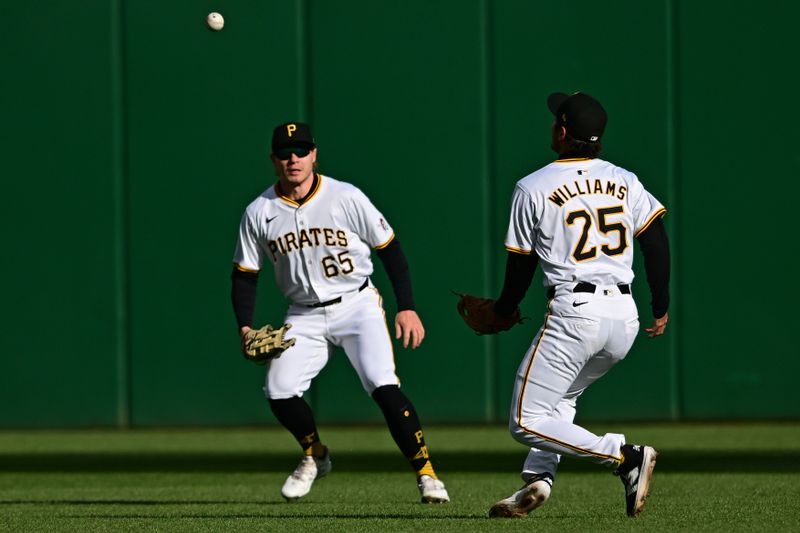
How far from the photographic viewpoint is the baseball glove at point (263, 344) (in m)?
6.89

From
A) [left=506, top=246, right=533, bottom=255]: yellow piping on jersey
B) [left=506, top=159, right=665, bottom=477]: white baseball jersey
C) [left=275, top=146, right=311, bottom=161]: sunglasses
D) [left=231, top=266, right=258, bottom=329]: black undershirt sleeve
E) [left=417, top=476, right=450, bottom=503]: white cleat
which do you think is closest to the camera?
[left=506, top=159, right=665, bottom=477]: white baseball jersey

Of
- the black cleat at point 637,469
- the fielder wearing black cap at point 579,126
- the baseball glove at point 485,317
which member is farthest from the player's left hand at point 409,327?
the black cleat at point 637,469

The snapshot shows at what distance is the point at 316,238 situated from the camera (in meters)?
7.09

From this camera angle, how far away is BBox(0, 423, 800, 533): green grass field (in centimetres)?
593

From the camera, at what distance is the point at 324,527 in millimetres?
5773

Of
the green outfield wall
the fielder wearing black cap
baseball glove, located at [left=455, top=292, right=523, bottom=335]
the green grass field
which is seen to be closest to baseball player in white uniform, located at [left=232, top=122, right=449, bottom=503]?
the green grass field

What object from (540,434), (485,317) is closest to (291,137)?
(485,317)

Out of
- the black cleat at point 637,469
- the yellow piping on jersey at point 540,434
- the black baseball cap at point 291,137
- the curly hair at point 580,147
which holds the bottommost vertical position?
the black cleat at point 637,469

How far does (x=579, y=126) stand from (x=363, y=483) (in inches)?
136

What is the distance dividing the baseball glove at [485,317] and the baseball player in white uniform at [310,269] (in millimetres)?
853

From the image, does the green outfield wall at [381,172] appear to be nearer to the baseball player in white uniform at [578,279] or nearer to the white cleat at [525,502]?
the white cleat at [525,502]

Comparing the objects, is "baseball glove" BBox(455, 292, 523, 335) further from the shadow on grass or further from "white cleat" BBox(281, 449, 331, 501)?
the shadow on grass

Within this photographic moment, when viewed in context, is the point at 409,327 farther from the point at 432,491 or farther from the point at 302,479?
the point at 302,479

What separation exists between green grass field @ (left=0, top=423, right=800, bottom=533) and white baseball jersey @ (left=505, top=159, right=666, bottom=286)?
41.5 inches
